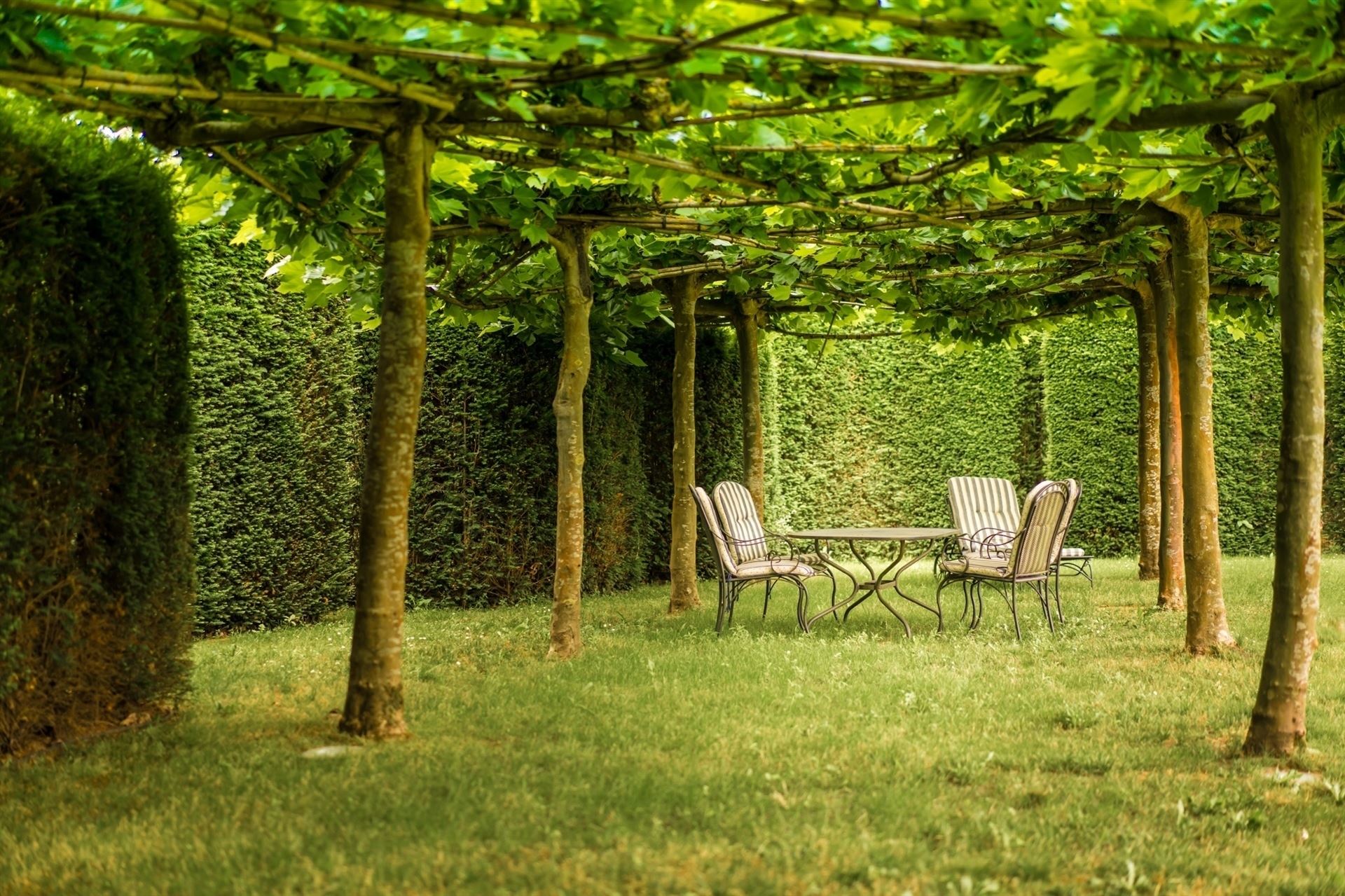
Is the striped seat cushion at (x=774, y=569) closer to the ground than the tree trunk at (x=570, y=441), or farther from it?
closer to the ground

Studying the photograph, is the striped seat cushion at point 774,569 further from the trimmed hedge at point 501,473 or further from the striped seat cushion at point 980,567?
the trimmed hedge at point 501,473

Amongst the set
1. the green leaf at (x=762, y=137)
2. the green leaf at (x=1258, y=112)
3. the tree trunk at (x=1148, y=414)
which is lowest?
the tree trunk at (x=1148, y=414)

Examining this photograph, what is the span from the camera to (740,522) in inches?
338

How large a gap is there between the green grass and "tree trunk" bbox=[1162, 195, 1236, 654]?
0.99ft

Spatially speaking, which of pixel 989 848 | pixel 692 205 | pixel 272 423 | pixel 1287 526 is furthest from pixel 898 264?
pixel 989 848

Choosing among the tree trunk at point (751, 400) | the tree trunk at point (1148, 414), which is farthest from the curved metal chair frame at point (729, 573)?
the tree trunk at point (1148, 414)

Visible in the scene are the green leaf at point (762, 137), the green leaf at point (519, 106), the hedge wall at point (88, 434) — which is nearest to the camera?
the green leaf at point (519, 106)

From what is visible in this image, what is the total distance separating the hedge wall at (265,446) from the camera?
26.3 feet

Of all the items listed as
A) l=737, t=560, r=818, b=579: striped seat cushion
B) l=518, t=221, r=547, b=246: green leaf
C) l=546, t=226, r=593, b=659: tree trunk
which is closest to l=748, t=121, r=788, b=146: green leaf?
l=518, t=221, r=547, b=246: green leaf

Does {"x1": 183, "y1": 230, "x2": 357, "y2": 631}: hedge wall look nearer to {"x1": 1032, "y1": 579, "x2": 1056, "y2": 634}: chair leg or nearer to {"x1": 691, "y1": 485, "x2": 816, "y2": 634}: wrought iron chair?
{"x1": 691, "y1": 485, "x2": 816, "y2": 634}: wrought iron chair

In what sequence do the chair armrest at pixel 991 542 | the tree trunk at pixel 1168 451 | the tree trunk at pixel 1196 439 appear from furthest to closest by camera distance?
the chair armrest at pixel 991 542, the tree trunk at pixel 1168 451, the tree trunk at pixel 1196 439

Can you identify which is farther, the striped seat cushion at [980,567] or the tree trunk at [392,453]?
the striped seat cushion at [980,567]

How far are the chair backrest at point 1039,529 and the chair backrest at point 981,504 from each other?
2691 mm

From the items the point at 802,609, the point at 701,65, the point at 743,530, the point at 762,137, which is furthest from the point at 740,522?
the point at 701,65
